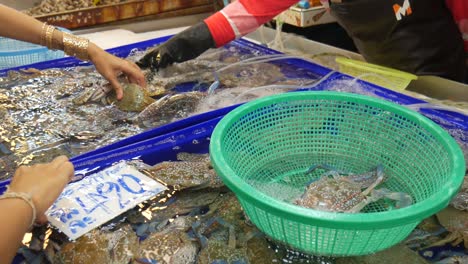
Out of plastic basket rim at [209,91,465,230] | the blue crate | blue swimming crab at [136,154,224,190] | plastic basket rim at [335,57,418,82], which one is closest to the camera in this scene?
plastic basket rim at [209,91,465,230]

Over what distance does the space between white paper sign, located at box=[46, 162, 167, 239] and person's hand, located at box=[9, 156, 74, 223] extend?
7cm

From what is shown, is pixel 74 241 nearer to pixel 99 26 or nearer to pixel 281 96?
pixel 281 96

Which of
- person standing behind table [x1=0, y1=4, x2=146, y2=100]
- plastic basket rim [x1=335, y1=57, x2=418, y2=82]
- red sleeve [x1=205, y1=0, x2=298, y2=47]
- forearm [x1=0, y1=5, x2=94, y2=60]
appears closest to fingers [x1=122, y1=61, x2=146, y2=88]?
person standing behind table [x1=0, y1=4, x2=146, y2=100]

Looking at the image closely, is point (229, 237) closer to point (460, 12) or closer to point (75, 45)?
point (75, 45)

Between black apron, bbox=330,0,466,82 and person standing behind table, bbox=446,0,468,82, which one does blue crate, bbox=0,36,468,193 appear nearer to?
black apron, bbox=330,0,466,82

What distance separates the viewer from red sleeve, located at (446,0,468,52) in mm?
2004

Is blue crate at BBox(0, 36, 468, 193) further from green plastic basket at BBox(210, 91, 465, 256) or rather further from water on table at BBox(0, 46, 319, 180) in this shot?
green plastic basket at BBox(210, 91, 465, 256)

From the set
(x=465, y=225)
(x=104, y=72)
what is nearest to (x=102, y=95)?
(x=104, y=72)

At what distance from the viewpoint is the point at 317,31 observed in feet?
11.5

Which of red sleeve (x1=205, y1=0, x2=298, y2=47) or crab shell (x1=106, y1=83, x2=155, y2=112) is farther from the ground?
red sleeve (x1=205, y1=0, x2=298, y2=47)

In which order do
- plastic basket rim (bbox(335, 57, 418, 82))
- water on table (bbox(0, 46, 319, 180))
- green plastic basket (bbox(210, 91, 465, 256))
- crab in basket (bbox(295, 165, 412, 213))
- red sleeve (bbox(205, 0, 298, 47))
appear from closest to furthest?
green plastic basket (bbox(210, 91, 465, 256))
crab in basket (bbox(295, 165, 412, 213))
water on table (bbox(0, 46, 319, 180))
plastic basket rim (bbox(335, 57, 418, 82))
red sleeve (bbox(205, 0, 298, 47))

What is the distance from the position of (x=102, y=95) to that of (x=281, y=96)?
99 centimetres

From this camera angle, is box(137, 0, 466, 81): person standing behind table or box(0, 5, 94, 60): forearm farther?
box(137, 0, 466, 81): person standing behind table

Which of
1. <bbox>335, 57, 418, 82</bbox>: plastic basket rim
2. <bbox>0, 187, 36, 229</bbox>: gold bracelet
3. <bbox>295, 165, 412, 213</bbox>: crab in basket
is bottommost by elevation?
<bbox>295, 165, 412, 213</bbox>: crab in basket
